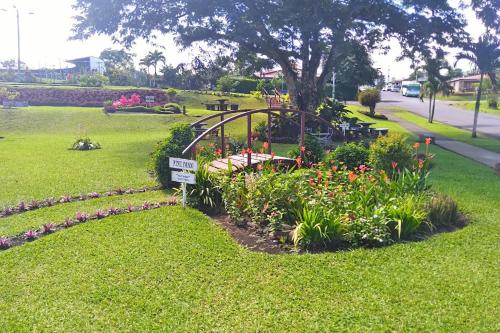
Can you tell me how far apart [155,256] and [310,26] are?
11.7m

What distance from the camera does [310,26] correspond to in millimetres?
14695

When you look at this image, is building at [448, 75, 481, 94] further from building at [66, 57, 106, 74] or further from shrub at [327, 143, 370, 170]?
shrub at [327, 143, 370, 170]

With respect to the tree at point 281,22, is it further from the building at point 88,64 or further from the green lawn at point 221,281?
the building at point 88,64

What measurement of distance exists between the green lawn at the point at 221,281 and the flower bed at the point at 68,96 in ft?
82.6

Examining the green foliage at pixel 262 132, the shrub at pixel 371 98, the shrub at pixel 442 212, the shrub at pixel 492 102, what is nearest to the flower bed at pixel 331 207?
the shrub at pixel 442 212

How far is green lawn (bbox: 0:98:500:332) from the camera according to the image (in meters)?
3.56

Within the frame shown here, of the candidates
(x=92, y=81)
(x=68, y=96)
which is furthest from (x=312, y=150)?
(x=92, y=81)

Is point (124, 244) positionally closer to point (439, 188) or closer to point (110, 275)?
point (110, 275)

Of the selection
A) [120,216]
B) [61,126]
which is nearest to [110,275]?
[120,216]

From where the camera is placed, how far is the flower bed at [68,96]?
29.9 metres

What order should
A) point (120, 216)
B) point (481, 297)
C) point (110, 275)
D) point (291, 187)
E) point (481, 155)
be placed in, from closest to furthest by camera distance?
point (481, 297) < point (110, 275) < point (291, 187) < point (120, 216) < point (481, 155)

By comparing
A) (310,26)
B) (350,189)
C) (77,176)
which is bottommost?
(77,176)

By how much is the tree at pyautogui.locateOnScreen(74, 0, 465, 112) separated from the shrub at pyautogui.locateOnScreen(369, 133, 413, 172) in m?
7.89

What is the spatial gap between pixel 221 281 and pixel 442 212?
344cm
